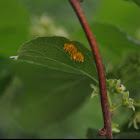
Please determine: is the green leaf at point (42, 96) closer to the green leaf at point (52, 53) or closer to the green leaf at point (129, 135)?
the green leaf at point (129, 135)

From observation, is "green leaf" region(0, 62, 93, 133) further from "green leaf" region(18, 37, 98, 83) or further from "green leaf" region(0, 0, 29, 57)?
"green leaf" region(18, 37, 98, 83)

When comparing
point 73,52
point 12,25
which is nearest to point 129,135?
point 73,52

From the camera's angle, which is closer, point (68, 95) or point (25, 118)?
point (68, 95)

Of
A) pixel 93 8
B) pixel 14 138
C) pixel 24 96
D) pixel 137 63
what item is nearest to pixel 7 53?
pixel 24 96

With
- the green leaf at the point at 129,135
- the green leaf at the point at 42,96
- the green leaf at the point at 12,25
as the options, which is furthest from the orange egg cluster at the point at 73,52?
the green leaf at the point at 12,25

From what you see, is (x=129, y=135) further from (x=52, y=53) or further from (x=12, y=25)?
(x=12, y=25)

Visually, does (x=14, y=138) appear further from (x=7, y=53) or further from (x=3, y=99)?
(x=7, y=53)

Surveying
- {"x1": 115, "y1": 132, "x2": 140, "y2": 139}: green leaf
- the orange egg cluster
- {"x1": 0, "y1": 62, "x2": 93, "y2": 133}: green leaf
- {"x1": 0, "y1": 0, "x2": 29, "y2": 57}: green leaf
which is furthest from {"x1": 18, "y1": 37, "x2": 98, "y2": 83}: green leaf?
{"x1": 0, "y1": 0, "x2": 29, "y2": 57}: green leaf

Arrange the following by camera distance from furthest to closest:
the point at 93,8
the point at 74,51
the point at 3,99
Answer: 1. the point at 93,8
2. the point at 3,99
3. the point at 74,51
